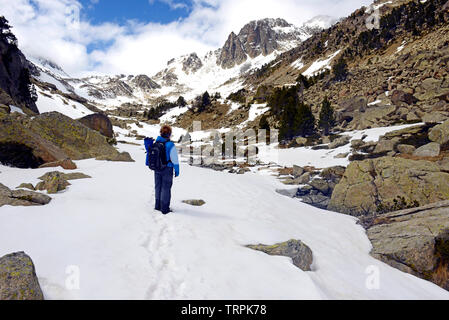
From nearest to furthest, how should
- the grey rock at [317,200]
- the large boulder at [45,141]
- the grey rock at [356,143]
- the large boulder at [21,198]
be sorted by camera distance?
the large boulder at [21,198] → the large boulder at [45,141] → the grey rock at [317,200] → the grey rock at [356,143]

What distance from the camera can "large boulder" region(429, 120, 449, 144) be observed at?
1662 centimetres

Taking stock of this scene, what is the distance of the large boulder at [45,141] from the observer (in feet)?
34.3

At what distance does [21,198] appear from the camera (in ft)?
19.9

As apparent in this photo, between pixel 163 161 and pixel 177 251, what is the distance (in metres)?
2.64

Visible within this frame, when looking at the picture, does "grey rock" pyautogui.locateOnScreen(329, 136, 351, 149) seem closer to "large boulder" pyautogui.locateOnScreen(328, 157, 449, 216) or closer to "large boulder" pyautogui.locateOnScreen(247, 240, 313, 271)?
"large boulder" pyautogui.locateOnScreen(328, 157, 449, 216)

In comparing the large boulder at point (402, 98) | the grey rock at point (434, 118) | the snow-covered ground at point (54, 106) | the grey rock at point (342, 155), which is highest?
the snow-covered ground at point (54, 106)

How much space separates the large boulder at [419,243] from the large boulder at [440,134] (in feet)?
36.8

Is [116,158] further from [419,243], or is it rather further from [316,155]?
[316,155]

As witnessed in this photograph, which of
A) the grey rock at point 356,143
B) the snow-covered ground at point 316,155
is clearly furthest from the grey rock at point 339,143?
the grey rock at point 356,143

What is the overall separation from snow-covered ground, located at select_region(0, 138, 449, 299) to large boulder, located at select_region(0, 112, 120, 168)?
7.19ft

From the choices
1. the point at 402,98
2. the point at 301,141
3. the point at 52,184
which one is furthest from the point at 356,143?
the point at 52,184

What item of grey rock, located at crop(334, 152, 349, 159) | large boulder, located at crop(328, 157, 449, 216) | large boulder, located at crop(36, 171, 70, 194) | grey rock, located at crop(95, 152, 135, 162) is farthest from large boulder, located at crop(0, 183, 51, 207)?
grey rock, located at crop(334, 152, 349, 159)

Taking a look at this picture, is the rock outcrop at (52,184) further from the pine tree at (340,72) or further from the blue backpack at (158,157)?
the pine tree at (340,72)
